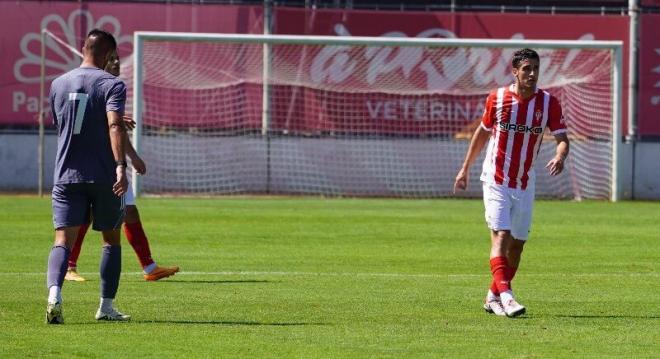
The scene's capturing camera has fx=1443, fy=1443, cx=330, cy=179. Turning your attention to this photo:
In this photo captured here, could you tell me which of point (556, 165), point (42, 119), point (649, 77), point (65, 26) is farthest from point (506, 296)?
point (65, 26)

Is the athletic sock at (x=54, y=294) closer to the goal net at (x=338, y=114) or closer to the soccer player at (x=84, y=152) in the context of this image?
the soccer player at (x=84, y=152)

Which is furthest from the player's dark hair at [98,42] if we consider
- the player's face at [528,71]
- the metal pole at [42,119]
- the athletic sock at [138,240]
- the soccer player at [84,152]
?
the metal pole at [42,119]

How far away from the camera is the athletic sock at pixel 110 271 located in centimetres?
1029

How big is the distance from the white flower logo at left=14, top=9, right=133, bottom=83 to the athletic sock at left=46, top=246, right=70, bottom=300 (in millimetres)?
20865

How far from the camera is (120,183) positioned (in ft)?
32.2

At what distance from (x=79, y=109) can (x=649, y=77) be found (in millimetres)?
22151

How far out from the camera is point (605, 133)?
97.0 feet

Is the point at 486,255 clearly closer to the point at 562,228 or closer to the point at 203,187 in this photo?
the point at 562,228

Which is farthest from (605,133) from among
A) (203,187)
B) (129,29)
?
(129,29)

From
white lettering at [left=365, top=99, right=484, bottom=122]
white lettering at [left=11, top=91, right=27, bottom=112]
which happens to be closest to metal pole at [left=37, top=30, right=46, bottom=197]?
white lettering at [left=11, top=91, right=27, bottom=112]

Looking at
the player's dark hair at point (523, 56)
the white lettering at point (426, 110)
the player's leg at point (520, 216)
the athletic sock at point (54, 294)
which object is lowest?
the athletic sock at point (54, 294)

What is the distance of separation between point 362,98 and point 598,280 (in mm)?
16990

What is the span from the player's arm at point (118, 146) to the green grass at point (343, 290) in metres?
0.97

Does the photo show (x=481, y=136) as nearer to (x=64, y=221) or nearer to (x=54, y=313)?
(x=64, y=221)
